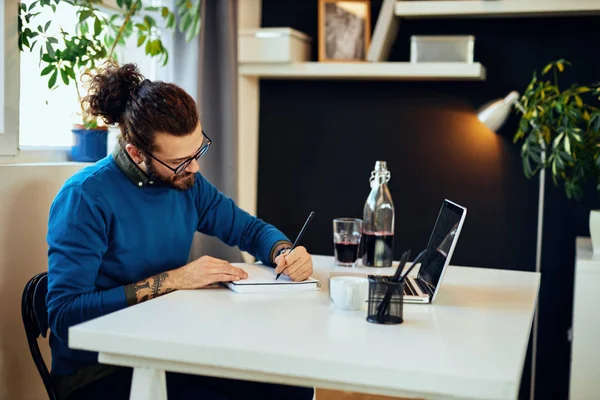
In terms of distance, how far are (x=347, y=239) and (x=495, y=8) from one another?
128 centimetres

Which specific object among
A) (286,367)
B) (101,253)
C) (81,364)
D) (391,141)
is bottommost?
(81,364)

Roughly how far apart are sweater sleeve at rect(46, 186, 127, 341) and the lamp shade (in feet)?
5.65

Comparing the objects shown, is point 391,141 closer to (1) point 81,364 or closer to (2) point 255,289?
(2) point 255,289

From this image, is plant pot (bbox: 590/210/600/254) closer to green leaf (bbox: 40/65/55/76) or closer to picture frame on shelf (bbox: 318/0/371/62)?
picture frame on shelf (bbox: 318/0/371/62)

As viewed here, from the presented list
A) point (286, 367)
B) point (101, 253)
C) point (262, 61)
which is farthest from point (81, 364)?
point (262, 61)

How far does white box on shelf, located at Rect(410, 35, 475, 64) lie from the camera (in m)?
2.95

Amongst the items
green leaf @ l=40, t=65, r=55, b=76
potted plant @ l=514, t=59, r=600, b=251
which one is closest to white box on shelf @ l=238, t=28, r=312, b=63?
potted plant @ l=514, t=59, r=600, b=251

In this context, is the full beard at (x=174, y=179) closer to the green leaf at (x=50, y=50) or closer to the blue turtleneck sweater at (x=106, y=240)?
the blue turtleneck sweater at (x=106, y=240)

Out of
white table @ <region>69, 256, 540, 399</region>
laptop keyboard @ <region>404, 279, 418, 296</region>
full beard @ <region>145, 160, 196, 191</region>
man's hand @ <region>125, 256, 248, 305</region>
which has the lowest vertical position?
white table @ <region>69, 256, 540, 399</region>

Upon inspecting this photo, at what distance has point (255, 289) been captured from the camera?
173cm

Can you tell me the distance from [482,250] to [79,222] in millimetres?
1990

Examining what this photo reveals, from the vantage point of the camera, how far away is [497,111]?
2.87 m

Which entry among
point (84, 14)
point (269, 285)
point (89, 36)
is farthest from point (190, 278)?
point (89, 36)

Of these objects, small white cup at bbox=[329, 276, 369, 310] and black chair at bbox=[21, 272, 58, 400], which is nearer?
small white cup at bbox=[329, 276, 369, 310]
